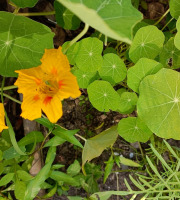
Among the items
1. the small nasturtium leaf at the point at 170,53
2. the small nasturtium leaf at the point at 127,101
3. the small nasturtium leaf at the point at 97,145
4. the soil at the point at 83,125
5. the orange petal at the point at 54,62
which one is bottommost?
the soil at the point at 83,125

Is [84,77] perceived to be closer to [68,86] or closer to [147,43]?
[68,86]

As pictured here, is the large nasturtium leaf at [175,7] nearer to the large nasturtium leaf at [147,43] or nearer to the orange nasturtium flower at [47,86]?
the large nasturtium leaf at [147,43]

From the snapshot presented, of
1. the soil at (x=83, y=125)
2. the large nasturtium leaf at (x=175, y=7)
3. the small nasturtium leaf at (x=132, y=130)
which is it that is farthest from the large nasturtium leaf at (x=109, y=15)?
the soil at (x=83, y=125)

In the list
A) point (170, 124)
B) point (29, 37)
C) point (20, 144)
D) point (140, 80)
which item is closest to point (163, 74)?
point (140, 80)

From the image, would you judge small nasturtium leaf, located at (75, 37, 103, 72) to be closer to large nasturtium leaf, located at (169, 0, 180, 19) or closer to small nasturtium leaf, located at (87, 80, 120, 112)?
small nasturtium leaf, located at (87, 80, 120, 112)

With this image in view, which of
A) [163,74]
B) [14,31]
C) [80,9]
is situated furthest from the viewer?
[163,74]

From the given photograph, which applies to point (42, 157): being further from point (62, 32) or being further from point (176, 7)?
point (176, 7)
